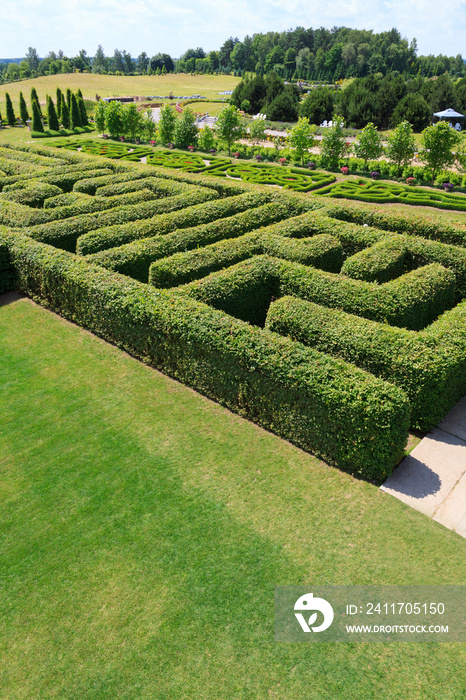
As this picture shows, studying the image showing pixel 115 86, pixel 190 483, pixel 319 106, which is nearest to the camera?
pixel 190 483

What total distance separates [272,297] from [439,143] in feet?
77.8

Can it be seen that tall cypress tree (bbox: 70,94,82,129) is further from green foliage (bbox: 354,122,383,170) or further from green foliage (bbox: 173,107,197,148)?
green foliage (bbox: 354,122,383,170)

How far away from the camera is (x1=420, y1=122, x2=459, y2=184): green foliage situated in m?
31.1

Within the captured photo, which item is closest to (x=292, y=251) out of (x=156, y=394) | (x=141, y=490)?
(x=156, y=394)

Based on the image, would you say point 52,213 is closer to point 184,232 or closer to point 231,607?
point 184,232

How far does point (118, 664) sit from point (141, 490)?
315 cm

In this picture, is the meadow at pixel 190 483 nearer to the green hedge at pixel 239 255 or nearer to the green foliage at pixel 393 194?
the green hedge at pixel 239 255

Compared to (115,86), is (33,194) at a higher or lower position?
lower

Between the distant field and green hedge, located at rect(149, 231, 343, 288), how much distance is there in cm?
8313

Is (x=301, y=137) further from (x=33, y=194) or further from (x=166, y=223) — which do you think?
(x=166, y=223)

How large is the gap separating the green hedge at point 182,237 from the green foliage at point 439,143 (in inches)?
652

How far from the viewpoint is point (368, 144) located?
3516cm

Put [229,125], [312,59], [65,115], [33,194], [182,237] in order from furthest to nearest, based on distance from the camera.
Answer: [312,59] < [65,115] < [229,125] < [33,194] < [182,237]

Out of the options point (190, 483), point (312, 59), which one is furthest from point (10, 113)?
point (312, 59)
